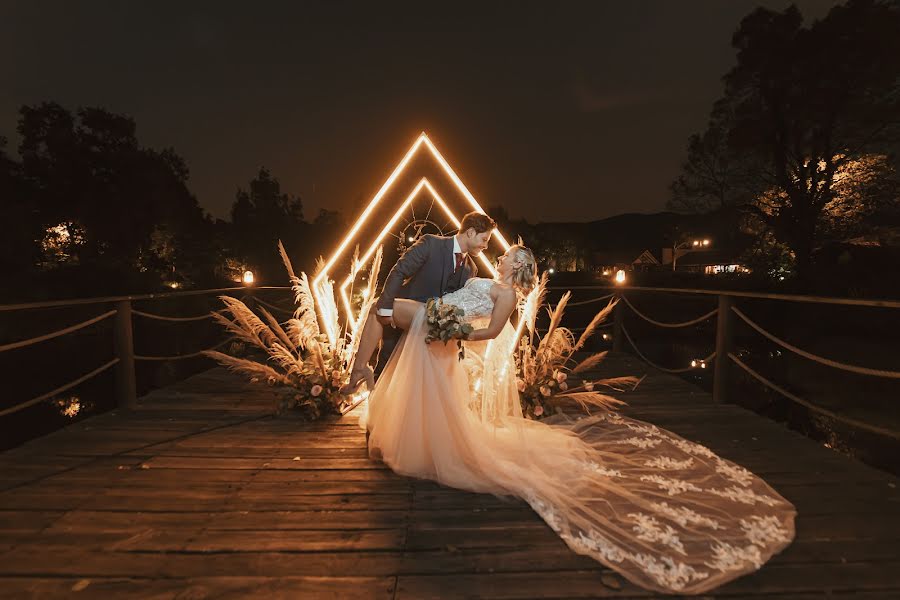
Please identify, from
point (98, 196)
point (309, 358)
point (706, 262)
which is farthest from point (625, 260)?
point (309, 358)

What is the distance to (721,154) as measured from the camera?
2105cm

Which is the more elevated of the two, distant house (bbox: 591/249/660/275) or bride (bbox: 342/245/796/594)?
distant house (bbox: 591/249/660/275)

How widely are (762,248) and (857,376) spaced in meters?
12.3

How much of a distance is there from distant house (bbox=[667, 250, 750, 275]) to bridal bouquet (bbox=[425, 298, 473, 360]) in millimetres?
60826

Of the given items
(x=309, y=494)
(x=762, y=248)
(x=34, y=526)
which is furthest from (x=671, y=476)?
(x=762, y=248)

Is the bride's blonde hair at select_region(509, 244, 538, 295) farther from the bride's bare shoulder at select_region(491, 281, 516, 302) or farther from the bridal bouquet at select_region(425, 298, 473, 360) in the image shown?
the bridal bouquet at select_region(425, 298, 473, 360)

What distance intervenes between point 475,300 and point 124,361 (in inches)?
157

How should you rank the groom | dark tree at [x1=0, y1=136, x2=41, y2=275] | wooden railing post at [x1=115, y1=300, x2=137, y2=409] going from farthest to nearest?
dark tree at [x1=0, y1=136, x2=41, y2=275] → wooden railing post at [x1=115, y1=300, x2=137, y2=409] → the groom

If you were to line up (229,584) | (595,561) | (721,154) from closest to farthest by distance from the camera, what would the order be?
(229,584), (595,561), (721,154)

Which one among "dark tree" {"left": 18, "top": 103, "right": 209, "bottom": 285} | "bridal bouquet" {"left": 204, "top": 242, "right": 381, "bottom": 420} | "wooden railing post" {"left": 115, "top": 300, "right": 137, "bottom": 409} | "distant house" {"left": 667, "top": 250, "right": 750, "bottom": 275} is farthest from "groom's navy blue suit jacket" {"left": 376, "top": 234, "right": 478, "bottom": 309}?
"distant house" {"left": 667, "top": 250, "right": 750, "bottom": 275}

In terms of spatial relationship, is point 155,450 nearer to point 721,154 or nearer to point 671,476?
point 671,476

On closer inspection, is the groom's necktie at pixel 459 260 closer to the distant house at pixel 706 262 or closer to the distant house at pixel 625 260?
the distant house at pixel 706 262

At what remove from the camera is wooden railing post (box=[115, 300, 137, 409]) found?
16.0 ft

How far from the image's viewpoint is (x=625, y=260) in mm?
82125
